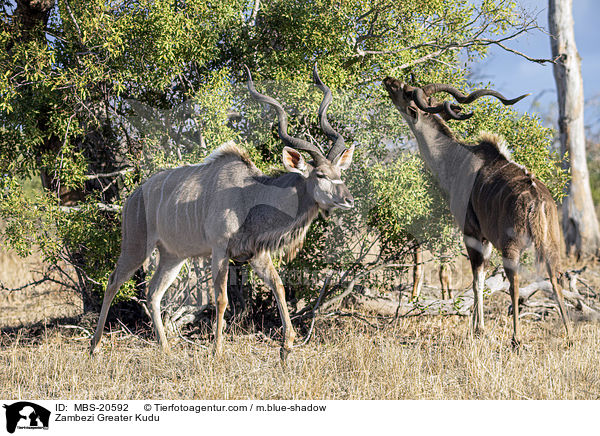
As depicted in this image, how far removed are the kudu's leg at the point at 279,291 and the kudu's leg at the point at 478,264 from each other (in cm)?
171

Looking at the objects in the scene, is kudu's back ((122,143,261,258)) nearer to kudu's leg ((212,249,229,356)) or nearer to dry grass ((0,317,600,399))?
→ kudu's leg ((212,249,229,356))

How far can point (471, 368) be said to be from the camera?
13.4 ft

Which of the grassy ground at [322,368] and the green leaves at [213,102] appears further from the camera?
the green leaves at [213,102]

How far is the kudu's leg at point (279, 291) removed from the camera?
4.29m

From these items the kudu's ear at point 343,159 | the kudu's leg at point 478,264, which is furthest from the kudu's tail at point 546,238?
the kudu's ear at point 343,159

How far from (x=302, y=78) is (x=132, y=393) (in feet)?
10.0

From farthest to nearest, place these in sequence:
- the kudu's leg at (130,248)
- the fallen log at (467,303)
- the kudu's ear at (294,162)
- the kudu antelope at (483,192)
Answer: the fallen log at (467,303) → the kudu's leg at (130,248) → the kudu antelope at (483,192) → the kudu's ear at (294,162)

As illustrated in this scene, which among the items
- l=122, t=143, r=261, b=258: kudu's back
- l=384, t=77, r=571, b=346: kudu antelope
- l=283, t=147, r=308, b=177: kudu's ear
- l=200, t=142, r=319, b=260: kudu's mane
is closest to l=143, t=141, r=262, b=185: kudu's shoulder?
l=122, t=143, r=261, b=258: kudu's back

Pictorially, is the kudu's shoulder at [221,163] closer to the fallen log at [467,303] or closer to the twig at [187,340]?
the twig at [187,340]
